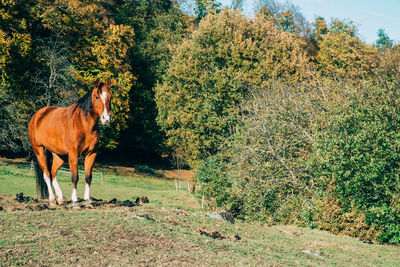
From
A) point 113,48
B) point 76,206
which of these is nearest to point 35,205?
point 76,206

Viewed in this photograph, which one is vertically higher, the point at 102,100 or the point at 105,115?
the point at 102,100

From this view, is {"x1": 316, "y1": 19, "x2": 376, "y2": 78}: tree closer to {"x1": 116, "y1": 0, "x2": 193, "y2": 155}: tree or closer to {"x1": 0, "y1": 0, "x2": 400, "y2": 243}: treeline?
{"x1": 0, "y1": 0, "x2": 400, "y2": 243}: treeline

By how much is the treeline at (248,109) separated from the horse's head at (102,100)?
33.4ft

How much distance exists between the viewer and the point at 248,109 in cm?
2628

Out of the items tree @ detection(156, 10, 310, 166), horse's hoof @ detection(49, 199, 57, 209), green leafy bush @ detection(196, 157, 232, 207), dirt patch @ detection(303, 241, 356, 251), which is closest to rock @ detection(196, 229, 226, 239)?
dirt patch @ detection(303, 241, 356, 251)

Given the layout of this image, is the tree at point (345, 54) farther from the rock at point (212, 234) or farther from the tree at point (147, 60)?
the rock at point (212, 234)

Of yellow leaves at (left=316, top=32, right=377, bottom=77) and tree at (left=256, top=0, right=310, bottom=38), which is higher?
tree at (left=256, top=0, right=310, bottom=38)

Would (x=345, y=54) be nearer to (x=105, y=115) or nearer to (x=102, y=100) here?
(x=102, y=100)

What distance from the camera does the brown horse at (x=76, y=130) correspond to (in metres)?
11.3

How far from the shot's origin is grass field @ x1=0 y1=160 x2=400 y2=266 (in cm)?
813

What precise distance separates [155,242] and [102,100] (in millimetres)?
4126

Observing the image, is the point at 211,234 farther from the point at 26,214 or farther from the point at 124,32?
the point at 124,32

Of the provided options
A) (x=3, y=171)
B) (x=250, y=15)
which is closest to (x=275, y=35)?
(x=250, y=15)

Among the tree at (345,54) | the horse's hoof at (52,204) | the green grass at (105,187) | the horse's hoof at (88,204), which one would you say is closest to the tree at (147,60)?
the green grass at (105,187)
